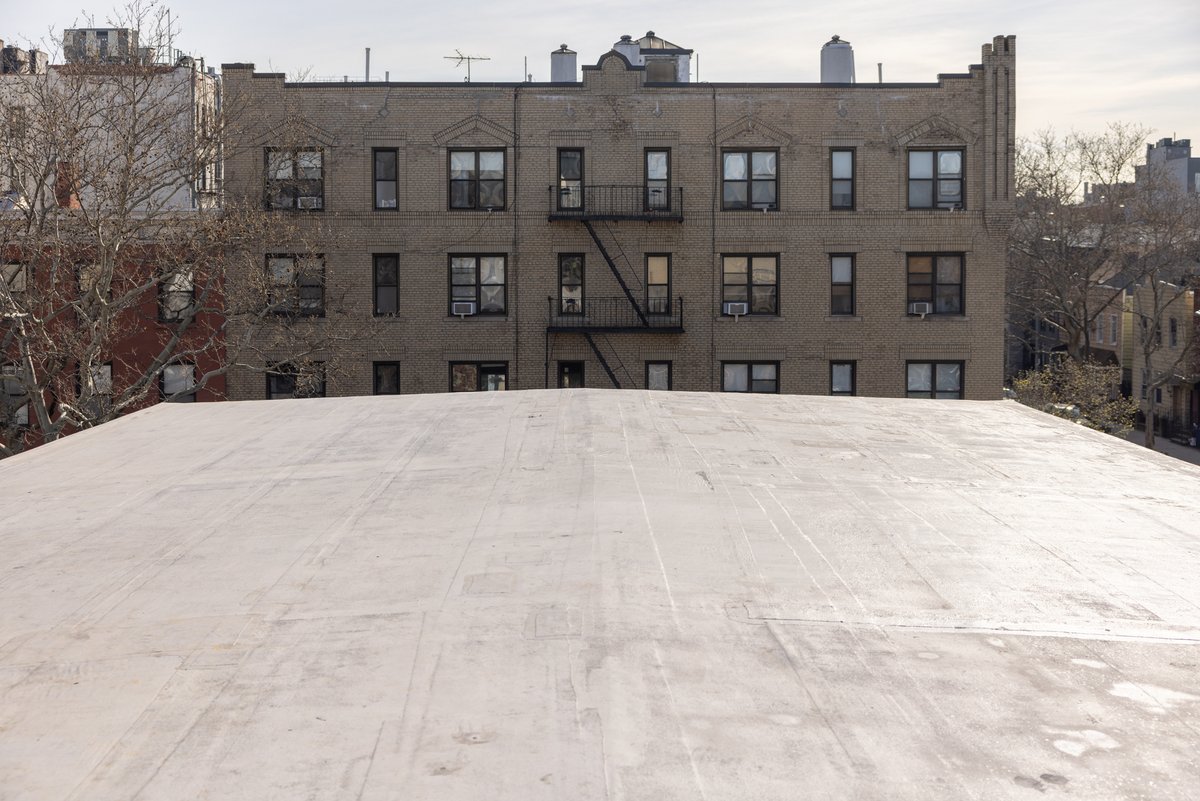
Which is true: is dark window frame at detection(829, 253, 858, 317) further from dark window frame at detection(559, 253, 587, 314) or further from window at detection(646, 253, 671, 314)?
dark window frame at detection(559, 253, 587, 314)

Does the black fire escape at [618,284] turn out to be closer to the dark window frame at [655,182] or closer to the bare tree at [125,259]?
the dark window frame at [655,182]

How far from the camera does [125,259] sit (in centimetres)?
3256

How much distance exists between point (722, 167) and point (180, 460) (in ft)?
87.8

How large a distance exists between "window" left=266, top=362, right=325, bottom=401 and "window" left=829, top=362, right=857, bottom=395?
15.2 m

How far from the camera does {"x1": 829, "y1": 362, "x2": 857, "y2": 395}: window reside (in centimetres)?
3697

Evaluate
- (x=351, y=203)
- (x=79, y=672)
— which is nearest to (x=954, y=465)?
(x=79, y=672)

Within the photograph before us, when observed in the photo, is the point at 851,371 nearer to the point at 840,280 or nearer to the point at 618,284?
the point at 840,280

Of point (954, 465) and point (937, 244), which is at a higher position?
point (937, 244)

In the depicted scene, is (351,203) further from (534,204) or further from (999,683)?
(999,683)

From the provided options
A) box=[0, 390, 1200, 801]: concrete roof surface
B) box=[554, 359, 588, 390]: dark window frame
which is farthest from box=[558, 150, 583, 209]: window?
box=[0, 390, 1200, 801]: concrete roof surface

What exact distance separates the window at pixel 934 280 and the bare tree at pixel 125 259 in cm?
1692

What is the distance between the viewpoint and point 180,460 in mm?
12258

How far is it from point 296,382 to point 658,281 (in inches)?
438

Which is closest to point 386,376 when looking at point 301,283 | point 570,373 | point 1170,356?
point 301,283
